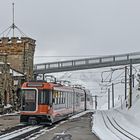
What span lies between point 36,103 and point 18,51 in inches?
1640

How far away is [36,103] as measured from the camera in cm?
3234

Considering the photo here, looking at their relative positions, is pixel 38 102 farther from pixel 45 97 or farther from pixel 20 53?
pixel 20 53

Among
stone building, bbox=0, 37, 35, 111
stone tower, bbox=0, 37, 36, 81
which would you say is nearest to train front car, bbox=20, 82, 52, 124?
stone building, bbox=0, 37, 35, 111

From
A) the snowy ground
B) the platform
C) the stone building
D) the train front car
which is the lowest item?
the snowy ground

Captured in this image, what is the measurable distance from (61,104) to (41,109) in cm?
470

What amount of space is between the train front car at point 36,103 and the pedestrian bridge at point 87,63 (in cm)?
6449

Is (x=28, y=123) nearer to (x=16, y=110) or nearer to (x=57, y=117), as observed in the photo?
(x=57, y=117)

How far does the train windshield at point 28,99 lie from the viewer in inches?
1277

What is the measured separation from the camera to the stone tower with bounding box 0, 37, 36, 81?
73188mm

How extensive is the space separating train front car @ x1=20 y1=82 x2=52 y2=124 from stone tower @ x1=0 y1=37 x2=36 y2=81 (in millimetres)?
39988

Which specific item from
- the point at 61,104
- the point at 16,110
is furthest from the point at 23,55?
the point at 61,104

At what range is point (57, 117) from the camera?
35188 millimetres

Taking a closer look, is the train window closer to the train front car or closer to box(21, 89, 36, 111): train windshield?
the train front car

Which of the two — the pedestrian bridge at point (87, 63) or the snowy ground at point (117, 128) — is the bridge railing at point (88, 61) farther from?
the snowy ground at point (117, 128)
